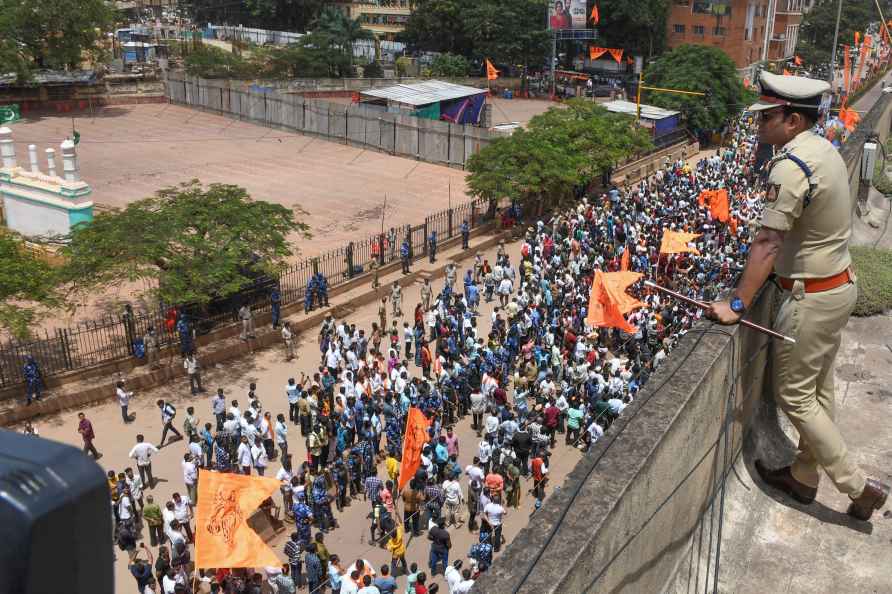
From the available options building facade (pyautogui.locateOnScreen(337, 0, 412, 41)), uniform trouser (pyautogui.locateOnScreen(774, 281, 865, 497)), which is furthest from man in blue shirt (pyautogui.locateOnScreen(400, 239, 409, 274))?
building facade (pyautogui.locateOnScreen(337, 0, 412, 41))

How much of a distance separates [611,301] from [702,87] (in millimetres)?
37072

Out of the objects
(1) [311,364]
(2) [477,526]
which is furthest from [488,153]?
(2) [477,526]

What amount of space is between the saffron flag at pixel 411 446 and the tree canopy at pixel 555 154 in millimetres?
18879

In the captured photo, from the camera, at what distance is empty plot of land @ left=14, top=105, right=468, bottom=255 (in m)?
33.2

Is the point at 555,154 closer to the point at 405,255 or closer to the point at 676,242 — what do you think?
the point at 405,255

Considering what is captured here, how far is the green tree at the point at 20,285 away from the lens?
1641 centimetres

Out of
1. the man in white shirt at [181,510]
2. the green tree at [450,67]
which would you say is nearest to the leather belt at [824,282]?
the man in white shirt at [181,510]

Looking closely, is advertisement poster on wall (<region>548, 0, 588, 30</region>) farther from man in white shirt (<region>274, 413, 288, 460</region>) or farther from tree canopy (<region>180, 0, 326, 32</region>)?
man in white shirt (<region>274, 413, 288, 460</region>)

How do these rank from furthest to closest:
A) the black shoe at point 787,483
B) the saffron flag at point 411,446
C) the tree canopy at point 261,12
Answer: the tree canopy at point 261,12, the saffron flag at point 411,446, the black shoe at point 787,483

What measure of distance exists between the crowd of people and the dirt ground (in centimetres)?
15

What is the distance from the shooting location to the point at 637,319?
60.8 ft

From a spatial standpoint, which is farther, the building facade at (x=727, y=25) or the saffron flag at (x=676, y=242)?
the building facade at (x=727, y=25)

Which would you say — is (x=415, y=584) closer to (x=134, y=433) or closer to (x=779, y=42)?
(x=134, y=433)

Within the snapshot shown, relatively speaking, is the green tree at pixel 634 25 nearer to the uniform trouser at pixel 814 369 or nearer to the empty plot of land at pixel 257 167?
the empty plot of land at pixel 257 167
